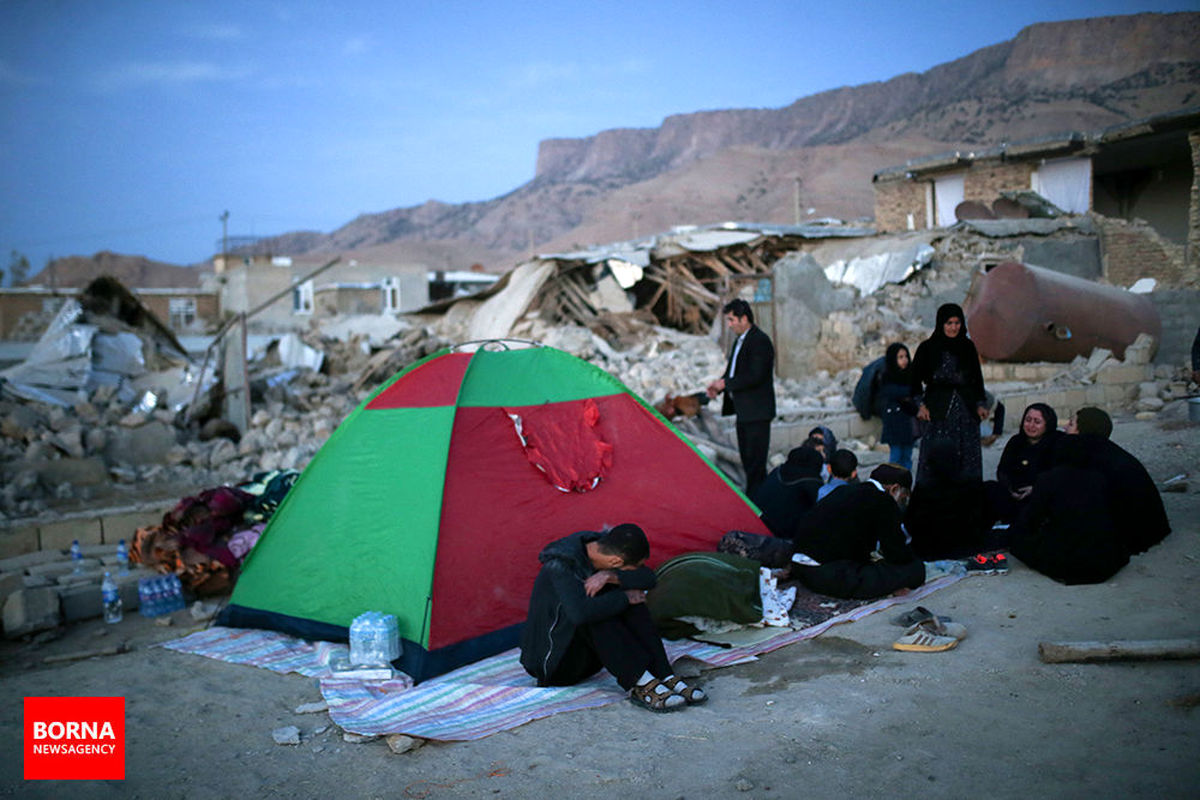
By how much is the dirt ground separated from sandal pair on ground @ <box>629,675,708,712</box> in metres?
0.05

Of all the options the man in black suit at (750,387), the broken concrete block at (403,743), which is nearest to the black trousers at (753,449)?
the man in black suit at (750,387)

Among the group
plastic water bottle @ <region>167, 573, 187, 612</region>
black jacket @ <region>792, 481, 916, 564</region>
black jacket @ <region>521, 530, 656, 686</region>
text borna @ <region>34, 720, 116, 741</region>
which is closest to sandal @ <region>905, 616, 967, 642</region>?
black jacket @ <region>792, 481, 916, 564</region>

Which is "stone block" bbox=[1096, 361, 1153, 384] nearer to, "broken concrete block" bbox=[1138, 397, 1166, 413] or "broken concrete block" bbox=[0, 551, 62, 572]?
"broken concrete block" bbox=[1138, 397, 1166, 413]

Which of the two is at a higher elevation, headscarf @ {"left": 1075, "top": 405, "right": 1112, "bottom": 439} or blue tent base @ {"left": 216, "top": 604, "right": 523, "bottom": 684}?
headscarf @ {"left": 1075, "top": 405, "right": 1112, "bottom": 439}

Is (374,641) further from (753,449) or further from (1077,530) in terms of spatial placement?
(1077,530)

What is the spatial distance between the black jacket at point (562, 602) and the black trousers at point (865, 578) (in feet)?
4.45

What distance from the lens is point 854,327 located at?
41.4 feet

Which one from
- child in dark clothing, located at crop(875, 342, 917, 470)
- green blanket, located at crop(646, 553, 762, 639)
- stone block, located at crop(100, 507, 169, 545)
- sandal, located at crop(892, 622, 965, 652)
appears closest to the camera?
sandal, located at crop(892, 622, 965, 652)

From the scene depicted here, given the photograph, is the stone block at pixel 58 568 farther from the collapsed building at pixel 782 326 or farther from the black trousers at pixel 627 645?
the black trousers at pixel 627 645

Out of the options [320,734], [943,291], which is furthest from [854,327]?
[320,734]

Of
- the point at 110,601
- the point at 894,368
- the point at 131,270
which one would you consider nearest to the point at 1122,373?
the point at 894,368

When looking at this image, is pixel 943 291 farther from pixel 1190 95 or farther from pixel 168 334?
pixel 1190 95

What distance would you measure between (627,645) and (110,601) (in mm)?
3713

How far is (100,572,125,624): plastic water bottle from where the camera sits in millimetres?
5355
